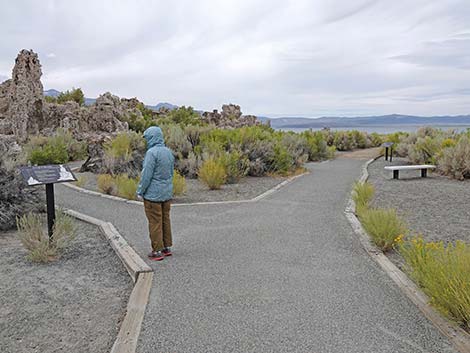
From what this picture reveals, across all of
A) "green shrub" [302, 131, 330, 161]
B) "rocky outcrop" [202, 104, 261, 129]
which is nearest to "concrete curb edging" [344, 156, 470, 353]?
"green shrub" [302, 131, 330, 161]

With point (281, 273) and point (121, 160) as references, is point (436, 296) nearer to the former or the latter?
point (281, 273)

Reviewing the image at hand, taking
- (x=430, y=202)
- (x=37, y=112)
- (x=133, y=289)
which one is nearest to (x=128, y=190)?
(x=133, y=289)

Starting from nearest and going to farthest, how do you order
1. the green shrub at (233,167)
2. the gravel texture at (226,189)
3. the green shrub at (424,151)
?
1. the gravel texture at (226,189)
2. the green shrub at (233,167)
3. the green shrub at (424,151)

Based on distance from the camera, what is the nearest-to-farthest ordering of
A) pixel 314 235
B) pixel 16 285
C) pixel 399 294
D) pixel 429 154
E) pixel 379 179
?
pixel 399 294
pixel 16 285
pixel 314 235
pixel 379 179
pixel 429 154

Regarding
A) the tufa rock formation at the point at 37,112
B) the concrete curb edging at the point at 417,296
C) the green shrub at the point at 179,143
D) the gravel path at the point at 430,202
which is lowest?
the concrete curb edging at the point at 417,296

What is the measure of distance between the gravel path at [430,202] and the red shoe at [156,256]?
4.07 metres

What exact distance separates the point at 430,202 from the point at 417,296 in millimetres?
5872

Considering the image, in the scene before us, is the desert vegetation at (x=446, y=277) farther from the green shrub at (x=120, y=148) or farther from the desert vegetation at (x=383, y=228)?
the green shrub at (x=120, y=148)

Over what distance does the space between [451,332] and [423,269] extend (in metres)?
→ 0.66

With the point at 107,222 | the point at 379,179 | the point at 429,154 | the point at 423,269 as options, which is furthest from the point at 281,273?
the point at 429,154

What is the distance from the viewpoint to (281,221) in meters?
7.43

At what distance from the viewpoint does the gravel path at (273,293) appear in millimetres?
3355

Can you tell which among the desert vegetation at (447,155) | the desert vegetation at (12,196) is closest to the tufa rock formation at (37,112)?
the desert vegetation at (12,196)

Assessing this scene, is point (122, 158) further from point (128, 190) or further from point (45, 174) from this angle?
point (45, 174)
